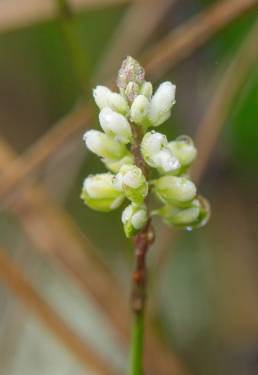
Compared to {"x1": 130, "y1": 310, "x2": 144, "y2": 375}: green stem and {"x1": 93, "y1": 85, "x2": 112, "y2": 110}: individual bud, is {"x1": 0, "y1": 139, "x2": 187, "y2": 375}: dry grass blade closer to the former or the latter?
{"x1": 130, "y1": 310, "x2": 144, "y2": 375}: green stem

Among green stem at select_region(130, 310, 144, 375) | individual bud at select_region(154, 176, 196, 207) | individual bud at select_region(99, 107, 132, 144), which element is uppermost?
individual bud at select_region(99, 107, 132, 144)

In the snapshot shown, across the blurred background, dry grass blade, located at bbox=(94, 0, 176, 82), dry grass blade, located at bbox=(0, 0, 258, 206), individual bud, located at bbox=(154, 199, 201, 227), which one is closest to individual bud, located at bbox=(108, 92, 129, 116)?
individual bud, located at bbox=(154, 199, 201, 227)

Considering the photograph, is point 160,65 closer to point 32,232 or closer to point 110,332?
point 32,232

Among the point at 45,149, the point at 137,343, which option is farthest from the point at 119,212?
the point at 137,343

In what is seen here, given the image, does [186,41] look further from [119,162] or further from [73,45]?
[119,162]

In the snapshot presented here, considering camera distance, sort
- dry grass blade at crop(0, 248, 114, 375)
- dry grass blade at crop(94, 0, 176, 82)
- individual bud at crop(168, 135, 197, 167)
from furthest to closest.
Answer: dry grass blade at crop(94, 0, 176, 82) < dry grass blade at crop(0, 248, 114, 375) < individual bud at crop(168, 135, 197, 167)

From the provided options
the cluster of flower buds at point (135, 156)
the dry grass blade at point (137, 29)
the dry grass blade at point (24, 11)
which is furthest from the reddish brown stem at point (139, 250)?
the dry grass blade at point (137, 29)

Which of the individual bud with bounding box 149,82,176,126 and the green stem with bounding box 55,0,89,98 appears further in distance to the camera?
the green stem with bounding box 55,0,89,98

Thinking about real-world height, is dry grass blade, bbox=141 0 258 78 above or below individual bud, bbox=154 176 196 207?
above

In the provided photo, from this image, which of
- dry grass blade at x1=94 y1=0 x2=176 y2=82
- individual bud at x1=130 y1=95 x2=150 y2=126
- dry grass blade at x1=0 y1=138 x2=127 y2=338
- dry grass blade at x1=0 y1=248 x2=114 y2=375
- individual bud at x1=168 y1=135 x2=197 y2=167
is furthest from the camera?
dry grass blade at x1=94 y1=0 x2=176 y2=82
